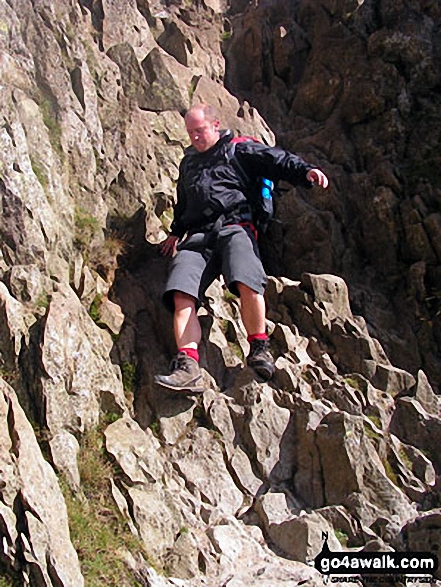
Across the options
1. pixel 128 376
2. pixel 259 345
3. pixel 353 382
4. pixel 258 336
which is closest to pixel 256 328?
pixel 258 336

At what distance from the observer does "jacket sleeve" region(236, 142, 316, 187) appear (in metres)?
8.04

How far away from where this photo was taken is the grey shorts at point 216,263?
7.59 metres

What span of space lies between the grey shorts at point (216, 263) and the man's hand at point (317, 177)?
1.07 meters

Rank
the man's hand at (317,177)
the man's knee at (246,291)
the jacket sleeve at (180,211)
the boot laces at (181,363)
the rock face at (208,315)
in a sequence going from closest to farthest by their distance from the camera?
the rock face at (208,315)
the boot laces at (181,363)
the man's knee at (246,291)
the man's hand at (317,177)
the jacket sleeve at (180,211)

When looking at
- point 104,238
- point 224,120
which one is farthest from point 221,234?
point 224,120

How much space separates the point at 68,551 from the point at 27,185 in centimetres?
457

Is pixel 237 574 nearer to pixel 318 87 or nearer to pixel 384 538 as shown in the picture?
pixel 384 538

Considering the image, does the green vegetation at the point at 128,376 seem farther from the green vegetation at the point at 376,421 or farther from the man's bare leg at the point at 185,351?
the green vegetation at the point at 376,421

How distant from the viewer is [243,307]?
303 inches

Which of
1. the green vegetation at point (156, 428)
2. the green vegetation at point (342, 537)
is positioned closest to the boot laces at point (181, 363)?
the green vegetation at point (156, 428)

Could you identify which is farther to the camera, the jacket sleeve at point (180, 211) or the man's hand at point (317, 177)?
the jacket sleeve at point (180, 211)

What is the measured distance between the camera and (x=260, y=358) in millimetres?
7730

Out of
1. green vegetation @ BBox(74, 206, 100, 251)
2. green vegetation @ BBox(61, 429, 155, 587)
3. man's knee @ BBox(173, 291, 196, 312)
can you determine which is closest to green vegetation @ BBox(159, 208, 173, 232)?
green vegetation @ BBox(74, 206, 100, 251)

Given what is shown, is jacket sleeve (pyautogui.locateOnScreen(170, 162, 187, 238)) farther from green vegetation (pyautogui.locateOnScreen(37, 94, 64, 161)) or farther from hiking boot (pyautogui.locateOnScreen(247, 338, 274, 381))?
hiking boot (pyautogui.locateOnScreen(247, 338, 274, 381))
